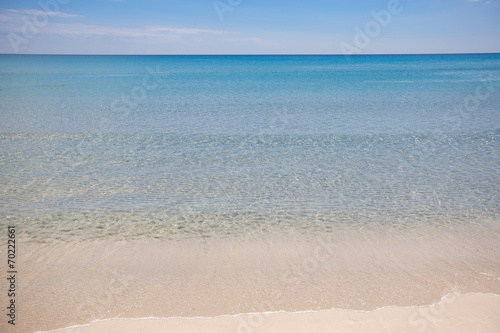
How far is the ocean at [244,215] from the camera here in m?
4.94

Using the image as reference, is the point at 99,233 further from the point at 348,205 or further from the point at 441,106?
the point at 441,106

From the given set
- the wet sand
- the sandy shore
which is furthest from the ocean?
the sandy shore

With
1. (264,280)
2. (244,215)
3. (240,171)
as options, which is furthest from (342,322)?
(240,171)

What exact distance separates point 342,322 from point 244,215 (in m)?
3.42

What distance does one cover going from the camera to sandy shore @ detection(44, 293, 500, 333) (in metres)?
4.15

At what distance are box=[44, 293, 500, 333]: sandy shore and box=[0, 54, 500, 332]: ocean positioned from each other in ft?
0.56

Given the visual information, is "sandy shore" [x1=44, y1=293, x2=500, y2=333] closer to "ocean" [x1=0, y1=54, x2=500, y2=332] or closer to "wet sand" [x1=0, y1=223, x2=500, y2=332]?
"wet sand" [x1=0, y1=223, x2=500, y2=332]

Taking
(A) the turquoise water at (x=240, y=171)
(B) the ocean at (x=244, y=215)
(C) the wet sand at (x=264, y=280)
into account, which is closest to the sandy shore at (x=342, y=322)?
(C) the wet sand at (x=264, y=280)

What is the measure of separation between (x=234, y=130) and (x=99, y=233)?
8.91 m

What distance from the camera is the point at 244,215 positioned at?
24.0 feet

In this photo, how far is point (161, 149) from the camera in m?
12.0

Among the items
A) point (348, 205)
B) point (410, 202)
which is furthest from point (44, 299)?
point (410, 202)

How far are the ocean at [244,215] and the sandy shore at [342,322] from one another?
172mm

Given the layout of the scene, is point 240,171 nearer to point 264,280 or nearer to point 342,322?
point 264,280
